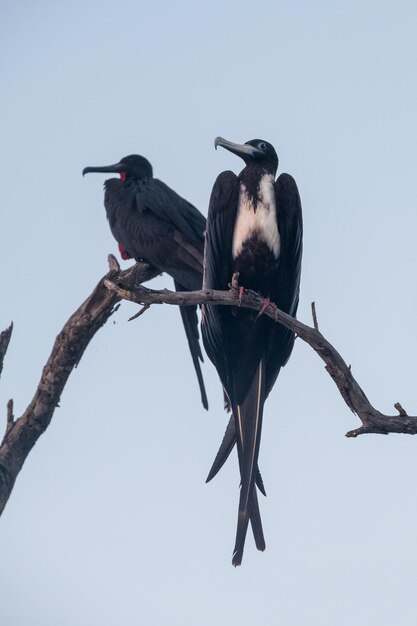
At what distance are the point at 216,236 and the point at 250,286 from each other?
0.28 metres

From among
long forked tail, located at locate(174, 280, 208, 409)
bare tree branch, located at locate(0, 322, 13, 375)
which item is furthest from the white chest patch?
long forked tail, located at locate(174, 280, 208, 409)

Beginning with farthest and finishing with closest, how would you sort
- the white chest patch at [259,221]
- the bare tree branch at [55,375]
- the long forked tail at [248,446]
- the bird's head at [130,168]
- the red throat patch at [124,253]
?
the bird's head at [130,168] → the red throat patch at [124,253] → the bare tree branch at [55,375] → the white chest patch at [259,221] → the long forked tail at [248,446]

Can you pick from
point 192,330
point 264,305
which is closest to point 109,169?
point 192,330

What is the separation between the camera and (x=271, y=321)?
16.0 ft

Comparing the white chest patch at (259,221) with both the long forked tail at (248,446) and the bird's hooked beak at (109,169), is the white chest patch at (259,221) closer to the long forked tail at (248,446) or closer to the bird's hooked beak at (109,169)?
the long forked tail at (248,446)

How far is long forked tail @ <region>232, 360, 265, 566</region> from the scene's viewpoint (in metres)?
4.47

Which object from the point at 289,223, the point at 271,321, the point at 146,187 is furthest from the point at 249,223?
the point at 146,187

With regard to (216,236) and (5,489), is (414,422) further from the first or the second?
(5,489)

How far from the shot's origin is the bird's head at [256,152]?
195 inches

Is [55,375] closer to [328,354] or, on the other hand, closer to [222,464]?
[222,464]

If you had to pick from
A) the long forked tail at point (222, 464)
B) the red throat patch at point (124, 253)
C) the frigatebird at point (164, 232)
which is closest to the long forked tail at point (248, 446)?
the long forked tail at point (222, 464)

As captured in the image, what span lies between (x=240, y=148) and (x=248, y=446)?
4.62ft

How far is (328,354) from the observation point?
13.3 ft

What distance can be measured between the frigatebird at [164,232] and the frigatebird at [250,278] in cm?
111
